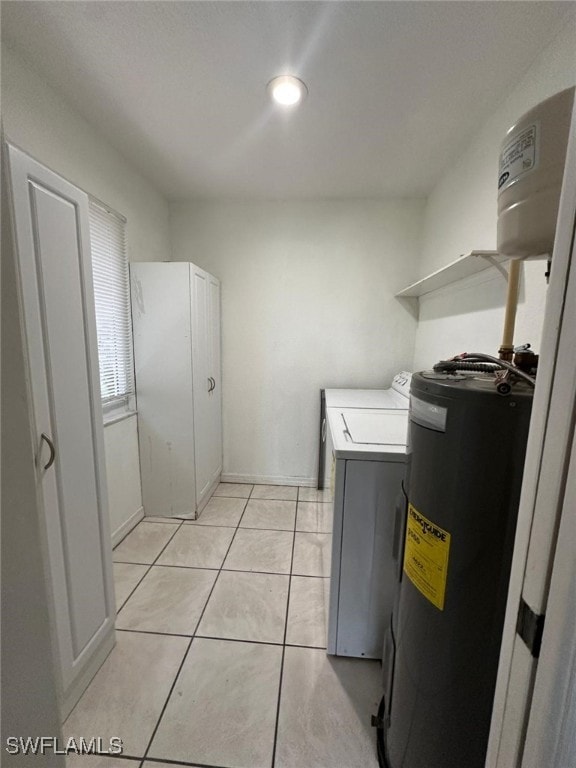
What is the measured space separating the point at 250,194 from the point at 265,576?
9.49ft

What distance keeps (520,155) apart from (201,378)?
2.24 meters

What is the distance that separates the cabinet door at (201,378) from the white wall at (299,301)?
1.32 ft

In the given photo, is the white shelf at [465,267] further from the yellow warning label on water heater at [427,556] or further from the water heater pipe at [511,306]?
the yellow warning label on water heater at [427,556]

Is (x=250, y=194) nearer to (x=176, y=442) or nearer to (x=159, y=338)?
(x=159, y=338)

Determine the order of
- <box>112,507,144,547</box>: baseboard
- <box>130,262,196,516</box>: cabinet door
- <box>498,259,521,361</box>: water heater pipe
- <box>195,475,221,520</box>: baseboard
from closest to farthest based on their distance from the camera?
1. <box>498,259,521,361</box>: water heater pipe
2. <box>112,507,144,547</box>: baseboard
3. <box>130,262,196,516</box>: cabinet door
4. <box>195,475,221,520</box>: baseboard

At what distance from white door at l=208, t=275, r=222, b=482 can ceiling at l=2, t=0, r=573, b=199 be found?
99cm

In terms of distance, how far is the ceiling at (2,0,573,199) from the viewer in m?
1.17

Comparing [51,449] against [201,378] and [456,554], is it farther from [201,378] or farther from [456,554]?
[201,378]

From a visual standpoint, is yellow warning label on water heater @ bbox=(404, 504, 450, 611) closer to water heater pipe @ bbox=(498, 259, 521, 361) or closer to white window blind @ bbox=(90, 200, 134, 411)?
water heater pipe @ bbox=(498, 259, 521, 361)

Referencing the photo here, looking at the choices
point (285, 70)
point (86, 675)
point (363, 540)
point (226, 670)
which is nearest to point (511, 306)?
point (363, 540)

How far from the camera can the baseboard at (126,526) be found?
2.17 meters

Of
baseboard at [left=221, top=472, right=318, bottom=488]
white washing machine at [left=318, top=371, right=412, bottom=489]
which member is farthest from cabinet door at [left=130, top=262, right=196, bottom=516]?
white washing machine at [left=318, top=371, right=412, bottom=489]

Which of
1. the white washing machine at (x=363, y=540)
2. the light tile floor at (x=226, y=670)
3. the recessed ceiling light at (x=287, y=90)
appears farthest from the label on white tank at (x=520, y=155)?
the light tile floor at (x=226, y=670)

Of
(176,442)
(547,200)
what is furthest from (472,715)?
(176,442)
